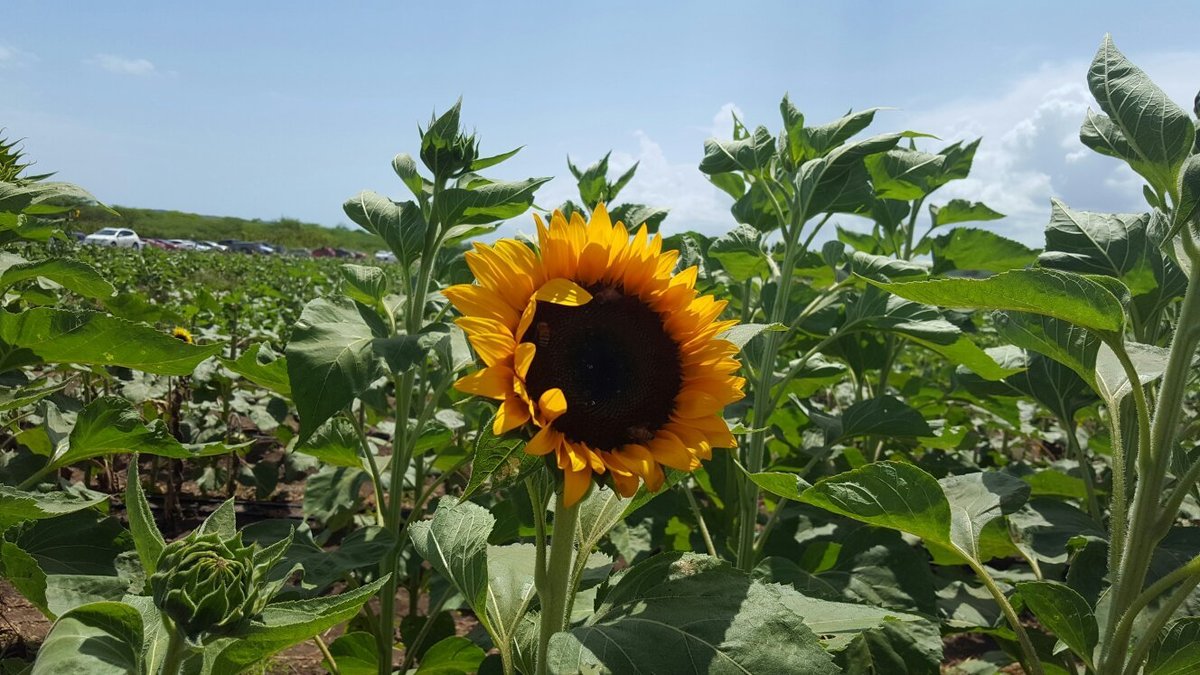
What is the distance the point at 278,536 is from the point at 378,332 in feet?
1.51

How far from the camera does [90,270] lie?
1754 mm

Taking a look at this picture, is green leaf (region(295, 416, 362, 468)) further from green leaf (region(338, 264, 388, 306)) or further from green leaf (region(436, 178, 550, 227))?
green leaf (region(436, 178, 550, 227))

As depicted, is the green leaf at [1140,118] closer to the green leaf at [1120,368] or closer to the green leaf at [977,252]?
the green leaf at [1120,368]

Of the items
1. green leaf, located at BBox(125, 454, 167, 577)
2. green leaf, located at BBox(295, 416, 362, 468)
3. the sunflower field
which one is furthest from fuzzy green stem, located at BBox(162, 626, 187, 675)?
green leaf, located at BBox(295, 416, 362, 468)

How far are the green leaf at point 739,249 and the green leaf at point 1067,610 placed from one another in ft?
3.77

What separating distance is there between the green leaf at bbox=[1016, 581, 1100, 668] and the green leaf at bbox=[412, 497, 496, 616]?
867mm

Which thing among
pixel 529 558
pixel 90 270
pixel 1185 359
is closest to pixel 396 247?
pixel 90 270

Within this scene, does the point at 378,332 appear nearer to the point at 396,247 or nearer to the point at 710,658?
the point at 396,247

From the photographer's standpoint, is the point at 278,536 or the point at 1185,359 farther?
the point at 278,536

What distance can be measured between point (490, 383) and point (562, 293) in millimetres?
179

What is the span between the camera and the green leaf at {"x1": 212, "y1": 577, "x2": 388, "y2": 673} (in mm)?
965

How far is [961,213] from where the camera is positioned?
292cm

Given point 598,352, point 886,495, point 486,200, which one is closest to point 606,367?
point 598,352

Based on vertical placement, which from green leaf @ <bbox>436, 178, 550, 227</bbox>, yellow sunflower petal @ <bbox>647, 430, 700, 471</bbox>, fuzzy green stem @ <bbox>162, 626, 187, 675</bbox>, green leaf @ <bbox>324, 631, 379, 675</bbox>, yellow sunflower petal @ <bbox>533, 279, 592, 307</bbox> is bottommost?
green leaf @ <bbox>324, 631, 379, 675</bbox>
